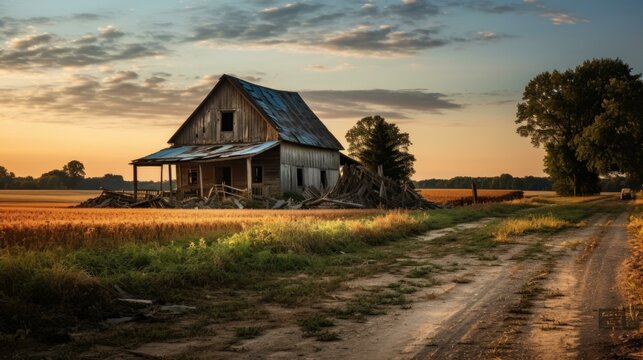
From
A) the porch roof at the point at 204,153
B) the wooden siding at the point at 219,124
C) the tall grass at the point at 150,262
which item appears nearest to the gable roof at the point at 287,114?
the wooden siding at the point at 219,124

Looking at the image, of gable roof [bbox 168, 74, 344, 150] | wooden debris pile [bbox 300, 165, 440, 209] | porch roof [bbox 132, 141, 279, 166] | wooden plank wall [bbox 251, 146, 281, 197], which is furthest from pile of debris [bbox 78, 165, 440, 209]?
gable roof [bbox 168, 74, 344, 150]

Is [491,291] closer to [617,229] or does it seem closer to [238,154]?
[617,229]

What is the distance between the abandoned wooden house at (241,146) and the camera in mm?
Answer: 40219

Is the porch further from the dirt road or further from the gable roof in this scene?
the dirt road

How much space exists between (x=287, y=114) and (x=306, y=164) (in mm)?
4557

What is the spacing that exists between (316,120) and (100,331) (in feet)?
143

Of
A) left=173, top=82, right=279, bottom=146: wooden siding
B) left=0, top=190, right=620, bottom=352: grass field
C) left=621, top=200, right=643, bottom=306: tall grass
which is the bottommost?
left=621, top=200, right=643, bottom=306: tall grass

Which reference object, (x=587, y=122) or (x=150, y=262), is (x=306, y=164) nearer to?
(x=150, y=262)

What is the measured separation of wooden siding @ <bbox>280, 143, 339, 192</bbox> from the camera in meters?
40.8

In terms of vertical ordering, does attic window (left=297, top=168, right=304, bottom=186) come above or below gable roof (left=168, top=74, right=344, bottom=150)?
below

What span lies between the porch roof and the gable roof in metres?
1.97

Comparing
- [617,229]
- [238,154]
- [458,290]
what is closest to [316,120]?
[238,154]

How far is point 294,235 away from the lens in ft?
47.0

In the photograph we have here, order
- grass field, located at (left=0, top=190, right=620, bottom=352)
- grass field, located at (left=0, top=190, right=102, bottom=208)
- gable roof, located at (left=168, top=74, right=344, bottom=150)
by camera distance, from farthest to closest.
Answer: gable roof, located at (left=168, top=74, right=344, bottom=150), grass field, located at (left=0, top=190, right=102, bottom=208), grass field, located at (left=0, top=190, right=620, bottom=352)
